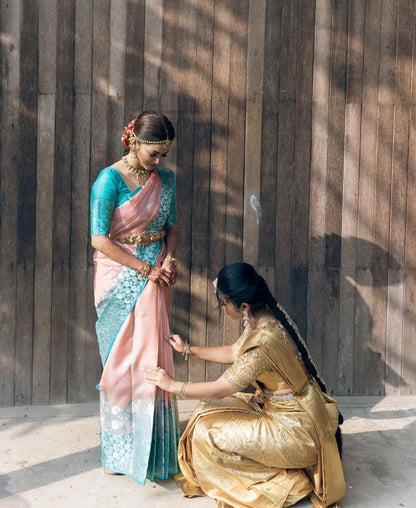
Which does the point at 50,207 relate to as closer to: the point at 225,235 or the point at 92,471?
the point at 225,235

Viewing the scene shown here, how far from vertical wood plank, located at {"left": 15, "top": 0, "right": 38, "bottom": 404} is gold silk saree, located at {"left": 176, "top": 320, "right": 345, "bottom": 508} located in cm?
139

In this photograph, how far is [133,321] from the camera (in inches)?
132

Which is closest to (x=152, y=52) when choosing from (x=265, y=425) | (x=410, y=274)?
(x=410, y=274)

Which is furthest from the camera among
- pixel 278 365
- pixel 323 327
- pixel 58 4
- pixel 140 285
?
pixel 323 327

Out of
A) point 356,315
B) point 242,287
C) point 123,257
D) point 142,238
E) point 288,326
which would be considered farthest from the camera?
point 356,315

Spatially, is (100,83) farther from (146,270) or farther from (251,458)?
(251,458)

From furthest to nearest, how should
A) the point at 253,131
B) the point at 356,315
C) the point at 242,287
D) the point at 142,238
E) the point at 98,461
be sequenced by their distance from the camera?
the point at 356,315 → the point at 253,131 → the point at 98,461 → the point at 142,238 → the point at 242,287

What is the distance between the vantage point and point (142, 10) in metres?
4.02

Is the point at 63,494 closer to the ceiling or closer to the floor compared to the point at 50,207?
closer to the floor

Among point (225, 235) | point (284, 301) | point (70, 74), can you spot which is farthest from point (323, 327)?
point (70, 74)

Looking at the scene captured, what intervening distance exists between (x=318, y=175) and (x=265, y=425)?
1.67 meters

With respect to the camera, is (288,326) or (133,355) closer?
(288,326)

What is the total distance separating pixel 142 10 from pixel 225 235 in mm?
1380

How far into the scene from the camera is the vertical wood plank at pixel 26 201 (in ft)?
13.1
